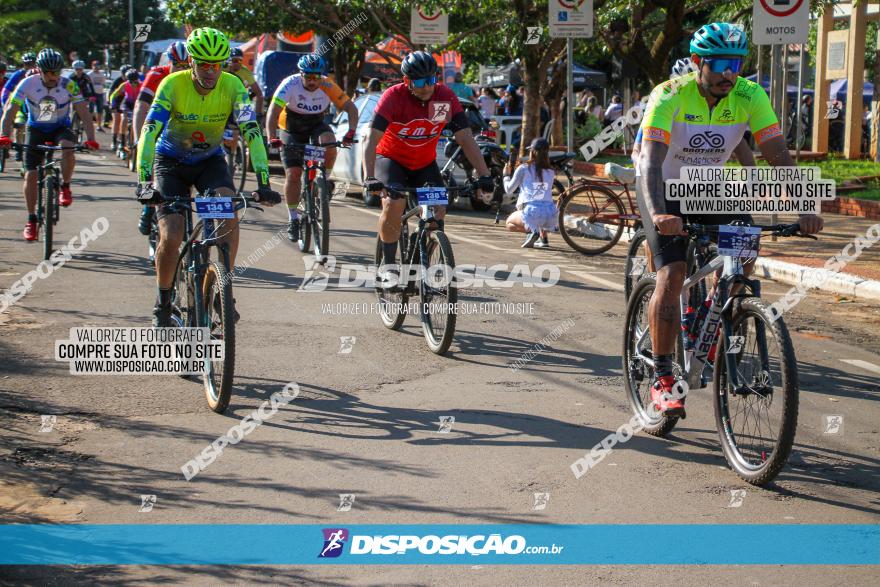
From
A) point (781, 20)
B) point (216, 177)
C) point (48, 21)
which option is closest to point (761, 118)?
point (216, 177)

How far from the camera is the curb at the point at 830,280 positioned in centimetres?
1123

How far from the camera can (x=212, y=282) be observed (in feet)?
22.8

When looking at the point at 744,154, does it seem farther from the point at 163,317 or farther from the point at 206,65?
the point at 163,317

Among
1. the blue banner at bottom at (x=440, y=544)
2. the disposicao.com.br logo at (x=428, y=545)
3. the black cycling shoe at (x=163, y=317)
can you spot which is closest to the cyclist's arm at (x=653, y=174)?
the blue banner at bottom at (x=440, y=544)

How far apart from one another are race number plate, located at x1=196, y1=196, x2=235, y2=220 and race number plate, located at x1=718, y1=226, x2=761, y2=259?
289 cm

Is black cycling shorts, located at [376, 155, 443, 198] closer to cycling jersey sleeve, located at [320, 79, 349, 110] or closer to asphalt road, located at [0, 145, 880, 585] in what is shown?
asphalt road, located at [0, 145, 880, 585]

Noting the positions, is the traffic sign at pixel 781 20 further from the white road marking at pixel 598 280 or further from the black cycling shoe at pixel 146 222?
the black cycling shoe at pixel 146 222

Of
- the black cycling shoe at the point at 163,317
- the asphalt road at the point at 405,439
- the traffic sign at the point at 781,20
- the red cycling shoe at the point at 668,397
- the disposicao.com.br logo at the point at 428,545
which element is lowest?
the disposicao.com.br logo at the point at 428,545

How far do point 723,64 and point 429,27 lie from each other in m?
16.6

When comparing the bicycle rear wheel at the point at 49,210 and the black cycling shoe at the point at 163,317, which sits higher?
the bicycle rear wheel at the point at 49,210

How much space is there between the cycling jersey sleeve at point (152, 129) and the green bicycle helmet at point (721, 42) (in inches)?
135

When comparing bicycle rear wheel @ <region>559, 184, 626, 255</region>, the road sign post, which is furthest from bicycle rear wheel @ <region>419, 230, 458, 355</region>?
the road sign post

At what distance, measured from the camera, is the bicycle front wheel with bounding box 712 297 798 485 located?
207 inches

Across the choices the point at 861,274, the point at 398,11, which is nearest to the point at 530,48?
the point at 398,11
